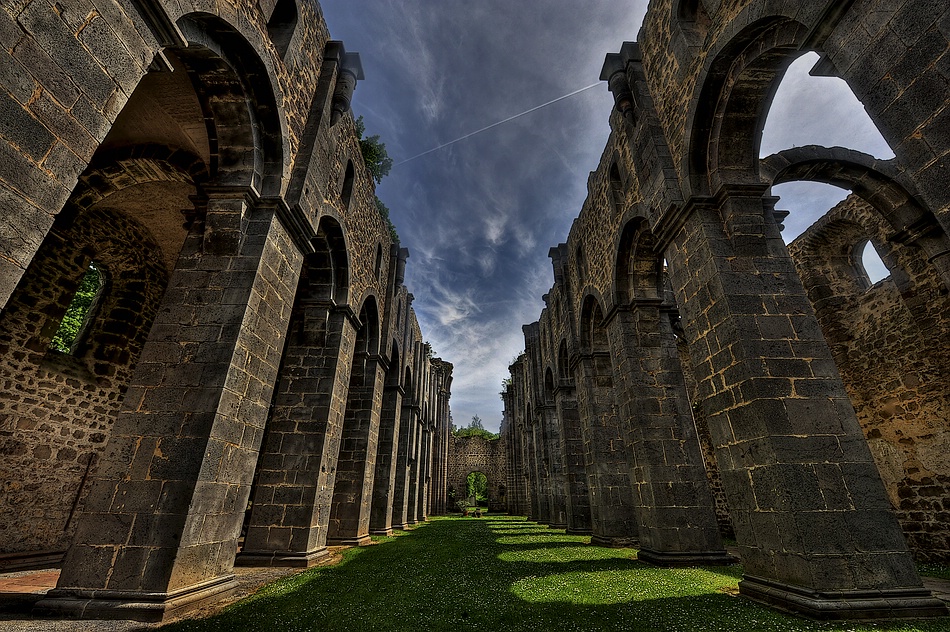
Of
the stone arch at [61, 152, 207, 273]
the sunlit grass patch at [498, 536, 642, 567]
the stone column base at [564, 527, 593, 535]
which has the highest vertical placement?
the stone arch at [61, 152, 207, 273]

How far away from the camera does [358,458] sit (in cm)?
1026

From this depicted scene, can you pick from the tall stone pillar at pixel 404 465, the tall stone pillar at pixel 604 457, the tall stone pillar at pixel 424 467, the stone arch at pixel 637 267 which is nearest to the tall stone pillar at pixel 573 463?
the tall stone pillar at pixel 604 457

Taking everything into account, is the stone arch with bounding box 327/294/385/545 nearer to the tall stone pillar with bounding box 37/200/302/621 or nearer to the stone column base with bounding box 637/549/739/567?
the tall stone pillar with bounding box 37/200/302/621

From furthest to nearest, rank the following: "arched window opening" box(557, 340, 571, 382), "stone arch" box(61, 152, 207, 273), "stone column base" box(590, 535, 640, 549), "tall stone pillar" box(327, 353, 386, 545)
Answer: "arched window opening" box(557, 340, 571, 382)
"tall stone pillar" box(327, 353, 386, 545)
"stone column base" box(590, 535, 640, 549)
"stone arch" box(61, 152, 207, 273)

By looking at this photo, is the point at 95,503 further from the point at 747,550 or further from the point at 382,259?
the point at 382,259

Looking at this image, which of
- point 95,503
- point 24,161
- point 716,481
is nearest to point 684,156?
point 24,161

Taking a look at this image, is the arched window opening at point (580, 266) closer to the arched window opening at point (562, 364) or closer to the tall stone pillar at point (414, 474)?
the arched window opening at point (562, 364)

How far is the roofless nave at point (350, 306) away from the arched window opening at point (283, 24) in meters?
0.05

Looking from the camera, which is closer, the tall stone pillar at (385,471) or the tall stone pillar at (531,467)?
the tall stone pillar at (385,471)

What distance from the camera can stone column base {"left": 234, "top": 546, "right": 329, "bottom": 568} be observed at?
6527 millimetres

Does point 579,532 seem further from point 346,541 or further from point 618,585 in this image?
point 618,585

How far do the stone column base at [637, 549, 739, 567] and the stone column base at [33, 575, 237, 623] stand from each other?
684cm

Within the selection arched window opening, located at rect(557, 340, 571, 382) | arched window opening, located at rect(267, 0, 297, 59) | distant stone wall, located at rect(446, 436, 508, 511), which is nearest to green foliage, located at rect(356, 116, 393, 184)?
arched window opening, located at rect(267, 0, 297, 59)

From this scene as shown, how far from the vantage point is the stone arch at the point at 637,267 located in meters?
8.73
